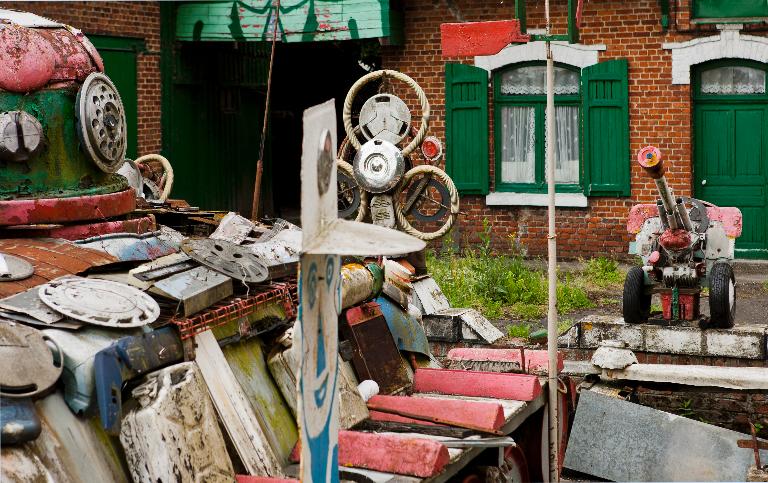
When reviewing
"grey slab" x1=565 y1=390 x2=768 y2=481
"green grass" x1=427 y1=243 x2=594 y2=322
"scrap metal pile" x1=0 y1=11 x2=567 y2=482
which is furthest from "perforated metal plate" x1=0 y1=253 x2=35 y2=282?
"green grass" x1=427 y1=243 x2=594 y2=322

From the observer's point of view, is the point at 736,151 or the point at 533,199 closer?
the point at 736,151

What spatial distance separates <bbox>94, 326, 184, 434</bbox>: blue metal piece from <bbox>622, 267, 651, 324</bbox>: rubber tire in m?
5.98

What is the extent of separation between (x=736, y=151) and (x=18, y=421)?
12276 millimetres

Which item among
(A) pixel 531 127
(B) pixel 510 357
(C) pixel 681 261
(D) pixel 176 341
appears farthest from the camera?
(A) pixel 531 127

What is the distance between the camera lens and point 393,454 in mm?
5027

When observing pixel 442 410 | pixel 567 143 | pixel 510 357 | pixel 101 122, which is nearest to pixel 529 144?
pixel 567 143

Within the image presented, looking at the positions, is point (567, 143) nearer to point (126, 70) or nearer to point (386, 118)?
point (126, 70)

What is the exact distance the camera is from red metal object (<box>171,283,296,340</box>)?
4.98m

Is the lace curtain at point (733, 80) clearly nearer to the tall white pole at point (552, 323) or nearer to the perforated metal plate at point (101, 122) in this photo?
the tall white pole at point (552, 323)

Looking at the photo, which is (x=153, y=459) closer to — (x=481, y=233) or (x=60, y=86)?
(x=60, y=86)

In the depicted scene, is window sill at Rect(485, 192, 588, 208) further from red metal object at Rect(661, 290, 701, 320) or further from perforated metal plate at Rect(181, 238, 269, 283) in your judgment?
perforated metal plate at Rect(181, 238, 269, 283)

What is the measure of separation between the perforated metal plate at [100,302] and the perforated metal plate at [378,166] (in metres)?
4.57

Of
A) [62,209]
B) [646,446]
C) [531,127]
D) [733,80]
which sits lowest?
[646,446]

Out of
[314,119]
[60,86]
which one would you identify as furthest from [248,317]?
[314,119]
